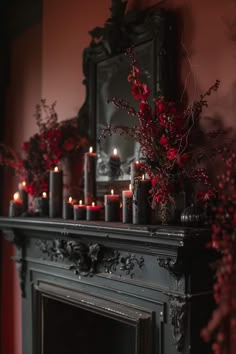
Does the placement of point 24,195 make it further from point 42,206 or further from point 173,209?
point 173,209

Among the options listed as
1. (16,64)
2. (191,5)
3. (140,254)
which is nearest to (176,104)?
(191,5)

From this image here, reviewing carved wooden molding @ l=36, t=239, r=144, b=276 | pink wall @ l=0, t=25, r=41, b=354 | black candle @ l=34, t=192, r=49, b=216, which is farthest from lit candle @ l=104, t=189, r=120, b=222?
pink wall @ l=0, t=25, r=41, b=354

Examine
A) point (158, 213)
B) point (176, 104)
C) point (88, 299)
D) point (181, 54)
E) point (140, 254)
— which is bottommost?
point (88, 299)

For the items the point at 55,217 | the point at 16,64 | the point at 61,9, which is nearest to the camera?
the point at 55,217

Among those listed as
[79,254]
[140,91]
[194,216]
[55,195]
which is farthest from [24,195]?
[194,216]

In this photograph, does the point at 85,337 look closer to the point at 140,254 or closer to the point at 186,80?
the point at 140,254

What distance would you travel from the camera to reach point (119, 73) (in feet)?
7.16

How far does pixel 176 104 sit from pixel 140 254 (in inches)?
23.5

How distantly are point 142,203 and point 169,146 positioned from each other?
0.23m

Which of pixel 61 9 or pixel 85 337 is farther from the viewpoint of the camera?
pixel 61 9

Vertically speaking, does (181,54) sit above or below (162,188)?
above

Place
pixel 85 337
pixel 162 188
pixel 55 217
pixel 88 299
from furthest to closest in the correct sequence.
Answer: pixel 85 337 < pixel 55 217 < pixel 88 299 < pixel 162 188

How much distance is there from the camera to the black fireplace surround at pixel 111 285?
1633 millimetres

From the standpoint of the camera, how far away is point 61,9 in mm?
2723
